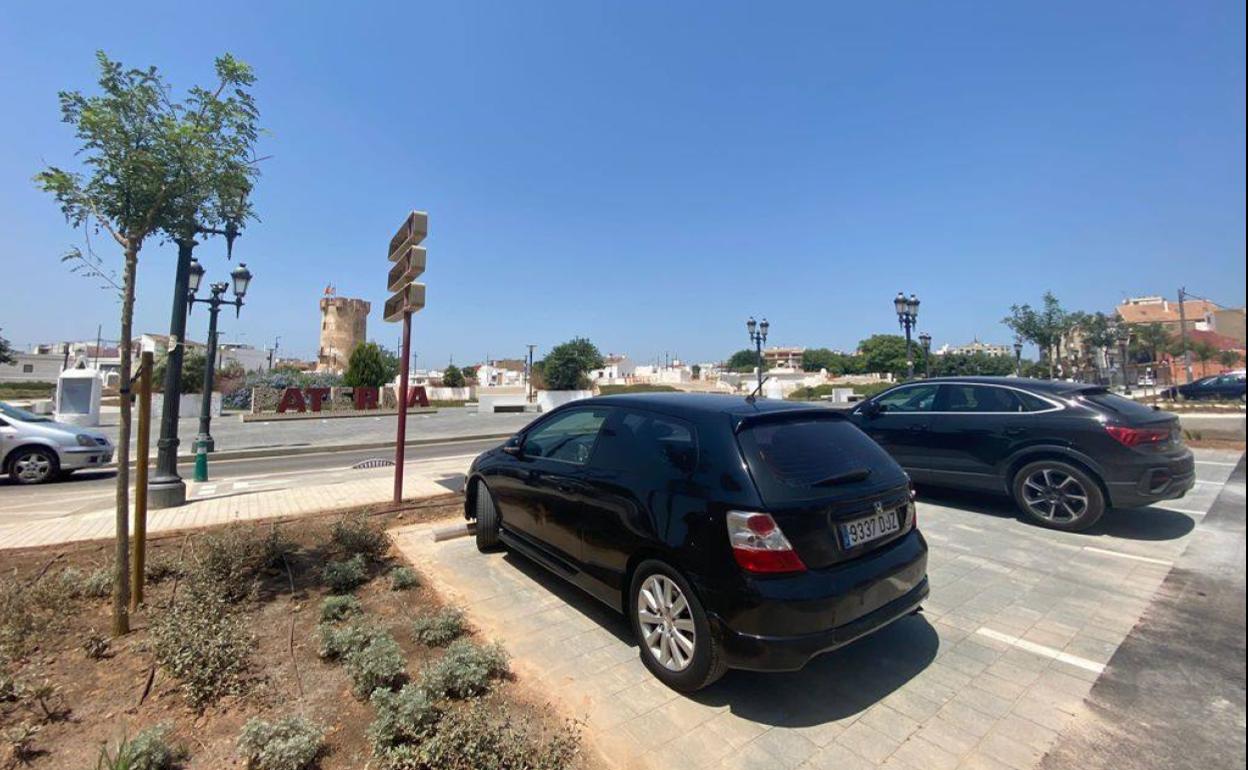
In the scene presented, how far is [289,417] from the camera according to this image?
1185 inches

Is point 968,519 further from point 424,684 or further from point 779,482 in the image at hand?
point 424,684

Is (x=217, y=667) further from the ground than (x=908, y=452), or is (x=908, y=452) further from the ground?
(x=908, y=452)

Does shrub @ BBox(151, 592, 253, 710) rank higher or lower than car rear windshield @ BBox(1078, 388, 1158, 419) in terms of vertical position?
lower

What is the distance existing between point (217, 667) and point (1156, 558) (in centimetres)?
742

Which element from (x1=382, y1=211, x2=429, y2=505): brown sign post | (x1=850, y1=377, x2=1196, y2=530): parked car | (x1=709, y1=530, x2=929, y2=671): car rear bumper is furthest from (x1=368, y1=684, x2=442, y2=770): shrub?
(x1=850, y1=377, x2=1196, y2=530): parked car

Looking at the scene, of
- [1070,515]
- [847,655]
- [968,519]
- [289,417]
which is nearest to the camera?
[847,655]

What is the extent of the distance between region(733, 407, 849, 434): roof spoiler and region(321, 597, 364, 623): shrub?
293cm

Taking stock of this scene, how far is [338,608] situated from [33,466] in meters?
11.3

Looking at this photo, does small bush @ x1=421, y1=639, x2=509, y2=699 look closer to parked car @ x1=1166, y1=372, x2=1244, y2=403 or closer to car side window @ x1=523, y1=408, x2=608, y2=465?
car side window @ x1=523, y1=408, x2=608, y2=465

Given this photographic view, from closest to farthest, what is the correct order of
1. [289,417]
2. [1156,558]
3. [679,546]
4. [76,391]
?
[679,546]
[1156,558]
[76,391]
[289,417]

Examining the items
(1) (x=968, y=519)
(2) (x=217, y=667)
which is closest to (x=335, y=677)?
(2) (x=217, y=667)

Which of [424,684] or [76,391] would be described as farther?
[76,391]

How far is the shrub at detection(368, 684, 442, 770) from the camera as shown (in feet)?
7.93

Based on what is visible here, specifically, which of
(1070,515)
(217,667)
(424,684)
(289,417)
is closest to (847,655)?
(424,684)
